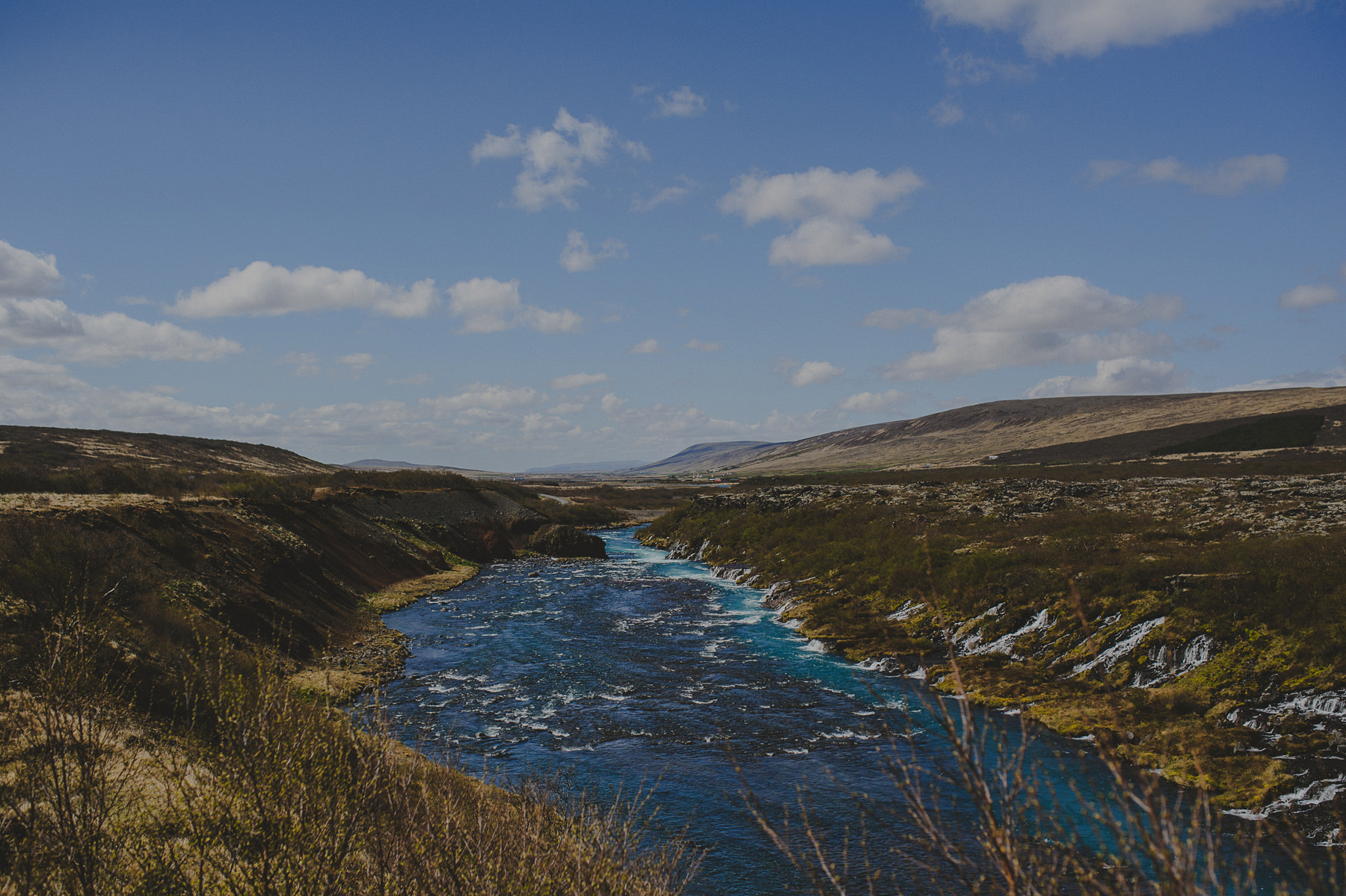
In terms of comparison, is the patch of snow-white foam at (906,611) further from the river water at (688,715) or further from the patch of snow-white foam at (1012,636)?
the river water at (688,715)

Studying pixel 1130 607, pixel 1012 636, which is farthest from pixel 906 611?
pixel 1130 607

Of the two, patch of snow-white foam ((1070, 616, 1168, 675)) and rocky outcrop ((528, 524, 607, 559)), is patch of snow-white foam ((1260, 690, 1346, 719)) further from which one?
rocky outcrop ((528, 524, 607, 559))

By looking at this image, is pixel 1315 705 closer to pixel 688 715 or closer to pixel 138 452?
pixel 688 715

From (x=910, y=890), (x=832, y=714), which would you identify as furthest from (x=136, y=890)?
(x=832, y=714)

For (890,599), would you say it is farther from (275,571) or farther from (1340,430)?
(1340,430)

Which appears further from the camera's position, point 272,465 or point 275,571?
point 272,465

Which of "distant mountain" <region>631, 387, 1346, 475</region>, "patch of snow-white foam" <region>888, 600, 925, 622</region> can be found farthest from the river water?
"distant mountain" <region>631, 387, 1346, 475</region>

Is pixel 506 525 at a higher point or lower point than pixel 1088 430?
lower
